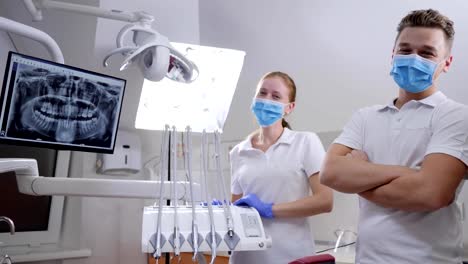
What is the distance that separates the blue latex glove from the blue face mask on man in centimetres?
62

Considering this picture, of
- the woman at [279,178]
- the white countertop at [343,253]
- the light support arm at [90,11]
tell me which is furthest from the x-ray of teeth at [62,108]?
the white countertop at [343,253]

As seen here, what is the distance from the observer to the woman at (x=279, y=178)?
155cm

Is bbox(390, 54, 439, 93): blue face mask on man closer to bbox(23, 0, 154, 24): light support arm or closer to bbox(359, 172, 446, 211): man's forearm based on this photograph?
bbox(359, 172, 446, 211): man's forearm

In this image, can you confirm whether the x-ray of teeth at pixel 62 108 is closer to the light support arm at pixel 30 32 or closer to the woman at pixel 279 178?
the light support arm at pixel 30 32

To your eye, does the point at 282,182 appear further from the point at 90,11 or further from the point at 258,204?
the point at 90,11

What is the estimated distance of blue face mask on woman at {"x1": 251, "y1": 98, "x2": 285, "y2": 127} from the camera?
1738 millimetres

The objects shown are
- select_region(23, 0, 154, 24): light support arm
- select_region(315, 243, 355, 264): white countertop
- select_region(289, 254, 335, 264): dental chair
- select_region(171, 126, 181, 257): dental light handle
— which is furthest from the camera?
select_region(315, 243, 355, 264): white countertop

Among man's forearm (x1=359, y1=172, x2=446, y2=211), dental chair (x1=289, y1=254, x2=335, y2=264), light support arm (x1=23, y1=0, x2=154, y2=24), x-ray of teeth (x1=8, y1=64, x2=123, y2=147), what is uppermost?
light support arm (x1=23, y1=0, x2=154, y2=24)

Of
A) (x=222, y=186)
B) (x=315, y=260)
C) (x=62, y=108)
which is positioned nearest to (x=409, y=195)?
(x=315, y=260)

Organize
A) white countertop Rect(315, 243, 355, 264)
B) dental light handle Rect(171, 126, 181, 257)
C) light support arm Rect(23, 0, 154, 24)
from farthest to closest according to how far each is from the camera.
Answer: white countertop Rect(315, 243, 355, 264) → light support arm Rect(23, 0, 154, 24) → dental light handle Rect(171, 126, 181, 257)

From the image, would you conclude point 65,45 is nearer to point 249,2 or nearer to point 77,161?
point 77,161

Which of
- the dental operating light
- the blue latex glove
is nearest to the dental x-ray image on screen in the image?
the dental operating light

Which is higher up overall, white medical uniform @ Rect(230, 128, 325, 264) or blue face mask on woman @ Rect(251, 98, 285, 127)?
blue face mask on woman @ Rect(251, 98, 285, 127)

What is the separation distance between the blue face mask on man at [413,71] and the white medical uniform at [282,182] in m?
0.49
